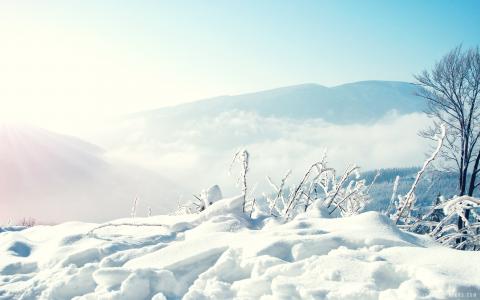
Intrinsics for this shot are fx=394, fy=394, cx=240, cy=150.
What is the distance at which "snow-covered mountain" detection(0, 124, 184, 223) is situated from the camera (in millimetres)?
96438

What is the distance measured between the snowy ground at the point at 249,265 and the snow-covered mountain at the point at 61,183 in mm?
76154

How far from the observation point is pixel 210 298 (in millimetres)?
1884

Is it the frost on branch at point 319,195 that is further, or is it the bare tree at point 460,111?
the bare tree at point 460,111

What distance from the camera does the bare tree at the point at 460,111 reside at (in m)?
11.5

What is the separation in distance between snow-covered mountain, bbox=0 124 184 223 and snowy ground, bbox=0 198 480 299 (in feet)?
250

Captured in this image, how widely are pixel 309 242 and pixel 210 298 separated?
68 cm

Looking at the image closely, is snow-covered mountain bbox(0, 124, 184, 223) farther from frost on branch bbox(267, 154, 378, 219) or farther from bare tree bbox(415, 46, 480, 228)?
frost on branch bbox(267, 154, 378, 219)

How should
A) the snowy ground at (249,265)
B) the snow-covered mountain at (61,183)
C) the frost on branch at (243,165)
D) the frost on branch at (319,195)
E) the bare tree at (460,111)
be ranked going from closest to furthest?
the snowy ground at (249,265) < the frost on branch at (243,165) < the frost on branch at (319,195) < the bare tree at (460,111) < the snow-covered mountain at (61,183)

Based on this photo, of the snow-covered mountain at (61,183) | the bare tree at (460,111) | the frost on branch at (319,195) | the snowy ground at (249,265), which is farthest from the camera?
the snow-covered mountain at (61,183)

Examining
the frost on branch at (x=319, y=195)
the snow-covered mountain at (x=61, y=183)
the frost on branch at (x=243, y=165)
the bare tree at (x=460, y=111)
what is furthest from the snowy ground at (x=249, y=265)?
the snow-covered mountain at (x=61, y=183)

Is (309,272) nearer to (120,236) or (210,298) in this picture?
(210,298)

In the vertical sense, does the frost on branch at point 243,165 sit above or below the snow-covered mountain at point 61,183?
A: above

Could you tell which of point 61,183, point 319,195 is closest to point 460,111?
point 319,195

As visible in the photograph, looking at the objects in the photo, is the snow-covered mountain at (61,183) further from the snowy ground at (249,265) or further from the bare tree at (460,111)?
the snowy ground at (249,265)
